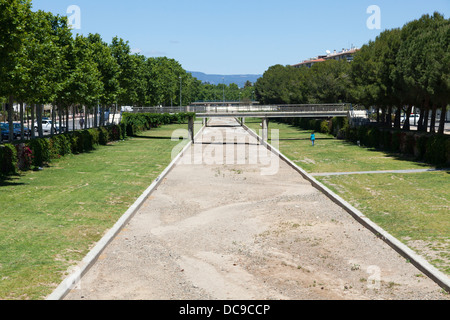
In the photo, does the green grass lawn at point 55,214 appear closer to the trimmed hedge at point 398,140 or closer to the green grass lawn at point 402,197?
the green grass lawn at point 402,197

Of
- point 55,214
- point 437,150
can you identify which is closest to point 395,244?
point 55,214

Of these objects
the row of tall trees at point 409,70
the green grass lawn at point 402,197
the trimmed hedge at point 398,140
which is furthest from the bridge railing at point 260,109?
the green grass lawn at point 402,197

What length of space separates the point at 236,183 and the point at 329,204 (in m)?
7.28

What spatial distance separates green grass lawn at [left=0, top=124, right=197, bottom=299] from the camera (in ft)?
38.3

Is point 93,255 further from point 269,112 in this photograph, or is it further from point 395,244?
point 269,112

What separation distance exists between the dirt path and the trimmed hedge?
12794 millimetres

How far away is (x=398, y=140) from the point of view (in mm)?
42875

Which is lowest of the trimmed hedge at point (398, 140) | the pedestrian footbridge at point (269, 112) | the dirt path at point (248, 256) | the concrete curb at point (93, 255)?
the dirt path at point (248, 256)

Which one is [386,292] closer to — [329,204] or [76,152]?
[329,204]

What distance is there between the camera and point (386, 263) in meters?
13.3

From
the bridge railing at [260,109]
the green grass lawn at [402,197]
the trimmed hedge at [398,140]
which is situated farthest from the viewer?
the bridge railing at [260,109]

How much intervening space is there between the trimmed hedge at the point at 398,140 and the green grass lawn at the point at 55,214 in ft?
55.6

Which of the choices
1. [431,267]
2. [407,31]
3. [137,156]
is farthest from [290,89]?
[431,267]

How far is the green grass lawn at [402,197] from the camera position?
14.8 metres
